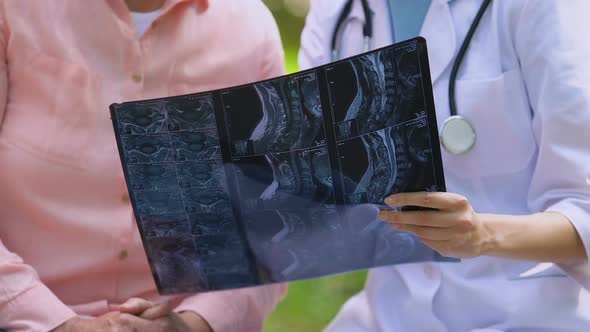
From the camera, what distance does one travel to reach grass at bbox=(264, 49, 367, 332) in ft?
5.81

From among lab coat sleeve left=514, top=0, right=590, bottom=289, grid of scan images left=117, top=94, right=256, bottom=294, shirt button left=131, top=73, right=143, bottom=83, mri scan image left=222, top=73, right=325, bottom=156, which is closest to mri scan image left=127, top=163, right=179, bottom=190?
grid of scan images left=117, top=94, right=256, bottom=294

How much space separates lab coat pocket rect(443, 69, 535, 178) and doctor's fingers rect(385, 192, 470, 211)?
188mm

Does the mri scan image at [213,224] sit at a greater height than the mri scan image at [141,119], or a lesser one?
lesser

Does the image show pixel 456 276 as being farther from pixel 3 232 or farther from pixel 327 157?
pixel 3 232

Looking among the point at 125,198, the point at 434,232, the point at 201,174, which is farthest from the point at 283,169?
the point at 125,198

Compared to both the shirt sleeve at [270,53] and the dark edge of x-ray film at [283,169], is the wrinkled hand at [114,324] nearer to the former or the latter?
the dark edge of x-ray film at [283,169]

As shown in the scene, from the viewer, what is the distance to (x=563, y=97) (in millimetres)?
1055

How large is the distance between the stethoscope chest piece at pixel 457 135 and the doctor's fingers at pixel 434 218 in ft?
0.50

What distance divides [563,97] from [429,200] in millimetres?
259

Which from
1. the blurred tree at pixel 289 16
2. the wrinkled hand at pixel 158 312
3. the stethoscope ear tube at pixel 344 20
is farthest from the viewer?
the blurred tree at pixel 289 16

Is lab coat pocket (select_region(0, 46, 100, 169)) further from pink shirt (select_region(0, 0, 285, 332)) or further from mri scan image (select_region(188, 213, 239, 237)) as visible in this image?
mri scan image (select_region(188, 213, 239, 237))

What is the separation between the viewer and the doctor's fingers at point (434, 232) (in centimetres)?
102

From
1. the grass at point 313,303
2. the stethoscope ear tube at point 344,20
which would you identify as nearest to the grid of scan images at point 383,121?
the stethoscope ear tube at point 344,20

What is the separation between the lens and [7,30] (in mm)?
1185
